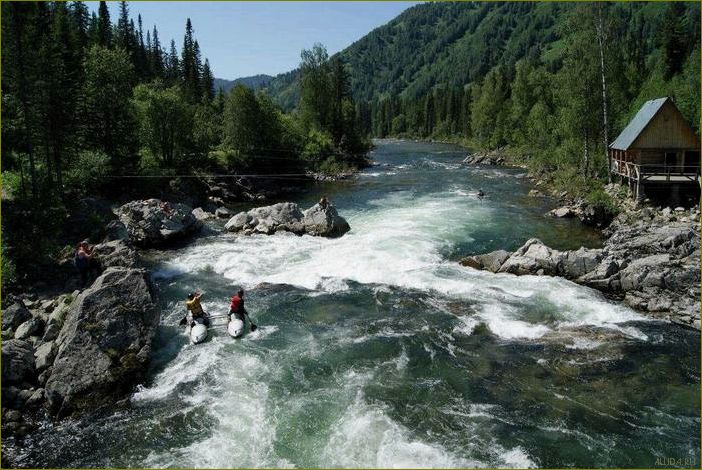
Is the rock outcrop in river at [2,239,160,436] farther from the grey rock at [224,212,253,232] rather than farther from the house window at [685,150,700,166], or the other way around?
the house window at [685,150,700,166]

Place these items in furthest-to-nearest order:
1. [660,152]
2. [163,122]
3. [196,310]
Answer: [163,122], [660,152], [196,310]

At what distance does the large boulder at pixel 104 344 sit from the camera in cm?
1462

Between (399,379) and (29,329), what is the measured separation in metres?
13.9

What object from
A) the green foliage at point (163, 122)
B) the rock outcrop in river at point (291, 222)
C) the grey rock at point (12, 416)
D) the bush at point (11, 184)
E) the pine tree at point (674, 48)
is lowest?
the grey rock at point (12, 416)

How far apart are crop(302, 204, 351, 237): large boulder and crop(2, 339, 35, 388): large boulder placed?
1944 cm

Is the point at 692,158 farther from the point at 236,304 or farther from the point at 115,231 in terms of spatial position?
the point at 115,231

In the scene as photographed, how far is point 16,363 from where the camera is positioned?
603 inches

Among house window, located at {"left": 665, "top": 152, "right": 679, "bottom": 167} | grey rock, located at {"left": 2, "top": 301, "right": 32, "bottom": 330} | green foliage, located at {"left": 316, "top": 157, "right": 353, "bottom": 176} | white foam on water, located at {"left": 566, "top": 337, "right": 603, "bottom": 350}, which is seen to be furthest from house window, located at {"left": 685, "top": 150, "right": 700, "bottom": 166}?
grey rock, located at {"left": 2, "top": 301, "right": 32, "bottom": 330}

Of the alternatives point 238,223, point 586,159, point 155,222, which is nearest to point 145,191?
point 155,222

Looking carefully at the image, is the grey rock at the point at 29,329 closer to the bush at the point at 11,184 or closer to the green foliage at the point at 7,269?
the green foliage at the point at 7,269

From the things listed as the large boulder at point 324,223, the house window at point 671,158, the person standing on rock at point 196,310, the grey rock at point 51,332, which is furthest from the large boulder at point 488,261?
the house window at point 671,158

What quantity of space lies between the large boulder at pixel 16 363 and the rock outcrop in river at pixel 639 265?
20.1 meters

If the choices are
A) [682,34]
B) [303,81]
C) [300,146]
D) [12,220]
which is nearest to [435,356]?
[12,220]

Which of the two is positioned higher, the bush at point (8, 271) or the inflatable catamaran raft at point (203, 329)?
the bush at point (8, 271)
